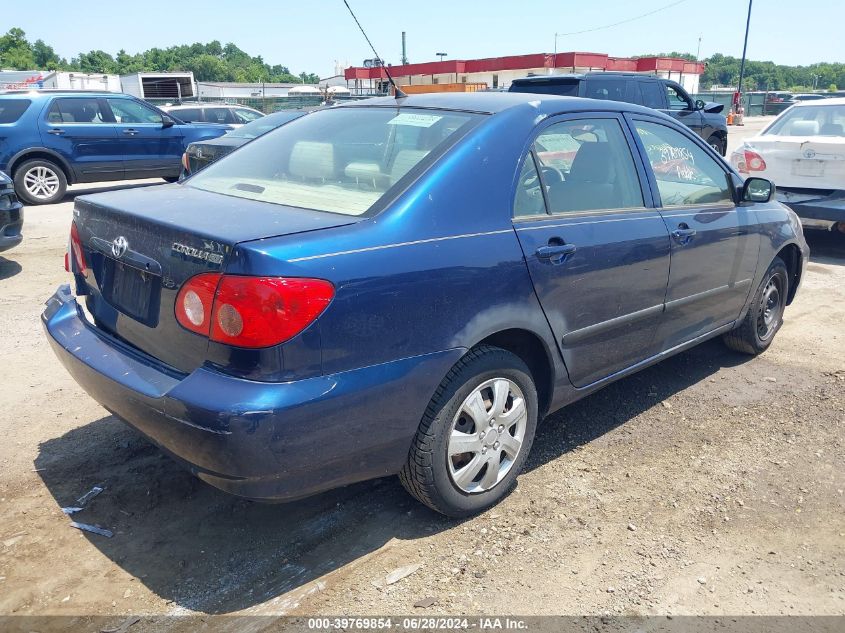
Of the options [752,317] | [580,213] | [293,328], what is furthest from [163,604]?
[752,317]

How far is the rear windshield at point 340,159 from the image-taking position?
117 inches

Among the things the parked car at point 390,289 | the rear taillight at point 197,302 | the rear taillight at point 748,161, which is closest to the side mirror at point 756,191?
the parked car at point 390,289

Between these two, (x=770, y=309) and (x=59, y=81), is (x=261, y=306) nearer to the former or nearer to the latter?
(x=770, y=309)

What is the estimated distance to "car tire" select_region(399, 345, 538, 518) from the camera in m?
2.85

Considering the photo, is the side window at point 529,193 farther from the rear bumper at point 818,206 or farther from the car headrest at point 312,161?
the rear bumper at point 818,206

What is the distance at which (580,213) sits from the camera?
11.3 feet

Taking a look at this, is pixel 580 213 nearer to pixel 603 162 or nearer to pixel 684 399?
pixel 603 162

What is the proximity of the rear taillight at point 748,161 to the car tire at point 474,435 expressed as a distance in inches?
258

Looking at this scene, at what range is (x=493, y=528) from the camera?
10.2 feet

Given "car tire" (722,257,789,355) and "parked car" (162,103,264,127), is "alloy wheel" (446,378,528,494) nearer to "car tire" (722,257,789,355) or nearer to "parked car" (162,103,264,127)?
"car tire" (722,257,789,355)

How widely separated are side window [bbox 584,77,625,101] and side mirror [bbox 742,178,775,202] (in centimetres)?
710

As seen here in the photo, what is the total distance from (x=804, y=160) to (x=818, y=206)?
0.61m

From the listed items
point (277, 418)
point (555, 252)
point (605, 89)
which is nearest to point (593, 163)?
point (555, 252)

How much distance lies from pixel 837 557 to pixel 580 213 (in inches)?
70.7
